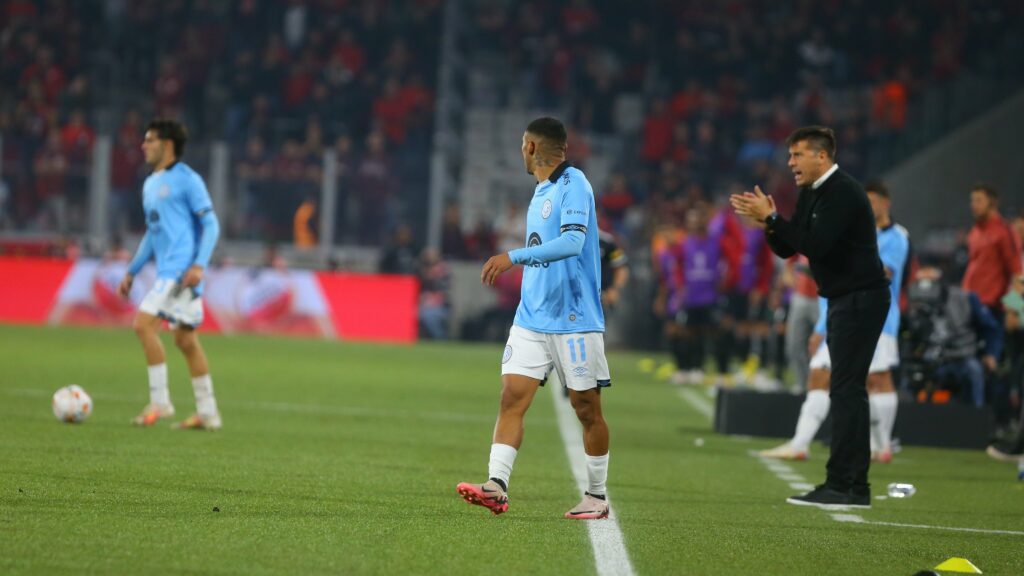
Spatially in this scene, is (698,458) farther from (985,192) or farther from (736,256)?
(736,256)

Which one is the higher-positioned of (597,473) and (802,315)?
(802,315)

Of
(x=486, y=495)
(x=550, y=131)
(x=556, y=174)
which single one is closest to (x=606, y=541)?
(x=486, y=495)

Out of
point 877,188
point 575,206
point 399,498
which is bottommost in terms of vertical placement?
point 399,498

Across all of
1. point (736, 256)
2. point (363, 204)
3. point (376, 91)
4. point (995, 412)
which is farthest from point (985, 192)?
point (376, 91)

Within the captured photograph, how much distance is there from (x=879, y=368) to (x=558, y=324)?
173 inches

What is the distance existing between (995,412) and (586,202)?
844 centimetres

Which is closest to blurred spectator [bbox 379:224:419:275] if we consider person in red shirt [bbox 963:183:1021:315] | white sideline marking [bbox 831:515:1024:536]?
person in red shirt [bbox 963:183:1021:315]

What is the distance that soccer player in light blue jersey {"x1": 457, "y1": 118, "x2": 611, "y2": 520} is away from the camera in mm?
7309

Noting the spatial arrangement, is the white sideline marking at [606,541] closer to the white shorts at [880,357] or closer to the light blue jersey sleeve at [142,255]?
the white shorts at [880,357]

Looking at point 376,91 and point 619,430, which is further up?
point 376,91

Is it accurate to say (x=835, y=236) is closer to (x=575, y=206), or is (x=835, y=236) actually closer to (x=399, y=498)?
(x=575, y=206)

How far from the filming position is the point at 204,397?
1107cm

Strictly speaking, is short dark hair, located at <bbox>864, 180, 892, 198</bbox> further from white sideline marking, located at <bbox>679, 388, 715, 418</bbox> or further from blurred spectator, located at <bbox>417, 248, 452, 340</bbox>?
blurred spectator, located at <bbox>417, 248, 452, 340</bbox>

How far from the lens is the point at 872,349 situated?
8547 mm
